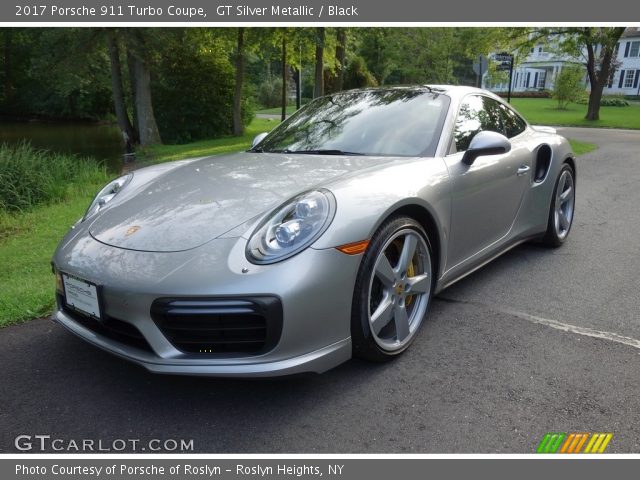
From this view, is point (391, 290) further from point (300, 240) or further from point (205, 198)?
point (205, 198)

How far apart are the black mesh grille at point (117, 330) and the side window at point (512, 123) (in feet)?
9.85

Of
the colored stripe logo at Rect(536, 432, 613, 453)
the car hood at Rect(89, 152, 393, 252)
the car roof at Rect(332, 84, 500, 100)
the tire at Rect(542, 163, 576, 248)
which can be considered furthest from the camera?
the tire at Rect(542, 163, 576, 248)

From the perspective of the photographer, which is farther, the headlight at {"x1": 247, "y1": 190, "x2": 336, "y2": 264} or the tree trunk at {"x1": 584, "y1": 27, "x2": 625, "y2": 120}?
the tree trunk at {"x1": 584, "y1": 27, "x2": 625, "y2": 120}

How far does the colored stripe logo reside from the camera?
209cm

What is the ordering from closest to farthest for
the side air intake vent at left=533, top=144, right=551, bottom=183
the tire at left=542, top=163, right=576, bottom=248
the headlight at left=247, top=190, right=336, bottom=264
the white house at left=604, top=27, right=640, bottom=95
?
the headlight at left=247, top=190, right=336, bottom=264 < the side air intake vent at left=533, top=144, right=551, bottom=183 < the tire at left=542, top=163, right=576, bottom=248 < the white house at left=604, top=27, right=640, bottom=95

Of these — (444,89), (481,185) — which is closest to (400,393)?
(481,185)

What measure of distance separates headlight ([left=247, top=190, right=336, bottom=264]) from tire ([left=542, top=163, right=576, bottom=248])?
273 centimetres

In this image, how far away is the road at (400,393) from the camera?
2.16 m

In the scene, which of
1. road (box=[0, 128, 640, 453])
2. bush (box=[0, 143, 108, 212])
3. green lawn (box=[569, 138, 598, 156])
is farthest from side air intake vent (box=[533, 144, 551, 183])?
green lawn (box=[569, 138, 598, 156])

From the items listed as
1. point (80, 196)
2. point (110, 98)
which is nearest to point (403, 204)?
point (80, 196)

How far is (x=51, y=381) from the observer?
2.56 metres

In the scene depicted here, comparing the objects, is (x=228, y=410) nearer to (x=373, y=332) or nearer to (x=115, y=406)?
(x=115, y=406)

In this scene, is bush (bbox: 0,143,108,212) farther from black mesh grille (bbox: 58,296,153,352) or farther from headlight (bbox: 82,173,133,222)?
black mesh grille (bbox: 58,296,153,352)

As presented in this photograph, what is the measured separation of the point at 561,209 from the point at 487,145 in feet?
6.69
